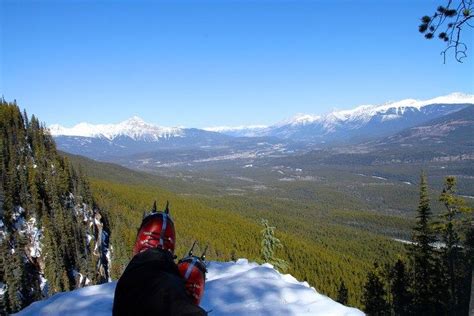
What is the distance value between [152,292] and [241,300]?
4858 millimetres

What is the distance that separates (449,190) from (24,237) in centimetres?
5784

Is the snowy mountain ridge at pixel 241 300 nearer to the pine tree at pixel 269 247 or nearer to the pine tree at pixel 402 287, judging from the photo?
the pine tree at pixel 269 247

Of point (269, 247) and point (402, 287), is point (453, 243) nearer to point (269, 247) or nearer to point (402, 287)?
point (402, 287)

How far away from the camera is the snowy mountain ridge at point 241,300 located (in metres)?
7.28

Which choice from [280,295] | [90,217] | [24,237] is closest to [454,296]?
[280,295]

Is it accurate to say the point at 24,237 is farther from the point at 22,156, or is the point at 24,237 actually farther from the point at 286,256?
the point at 286,256

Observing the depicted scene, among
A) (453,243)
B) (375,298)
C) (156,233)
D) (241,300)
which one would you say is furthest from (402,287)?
(156,233)

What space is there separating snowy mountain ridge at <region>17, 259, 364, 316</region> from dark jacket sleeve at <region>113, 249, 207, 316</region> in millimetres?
4041

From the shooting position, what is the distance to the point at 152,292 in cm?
318

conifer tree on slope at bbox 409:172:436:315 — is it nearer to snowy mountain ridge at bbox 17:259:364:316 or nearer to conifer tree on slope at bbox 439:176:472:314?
conifer tree on slope at bbox 439:176:472:314

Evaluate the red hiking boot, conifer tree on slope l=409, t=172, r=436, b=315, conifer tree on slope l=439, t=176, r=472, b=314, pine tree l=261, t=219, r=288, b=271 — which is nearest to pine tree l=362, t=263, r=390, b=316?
conifer tree on slope l=409, t=172, r=436, b=315

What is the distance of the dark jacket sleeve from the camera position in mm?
3066

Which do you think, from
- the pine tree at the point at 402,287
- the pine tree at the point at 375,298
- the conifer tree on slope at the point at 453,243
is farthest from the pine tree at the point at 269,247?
the pine tree at the point at 375,298

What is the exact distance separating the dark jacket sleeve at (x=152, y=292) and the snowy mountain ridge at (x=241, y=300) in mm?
4041
